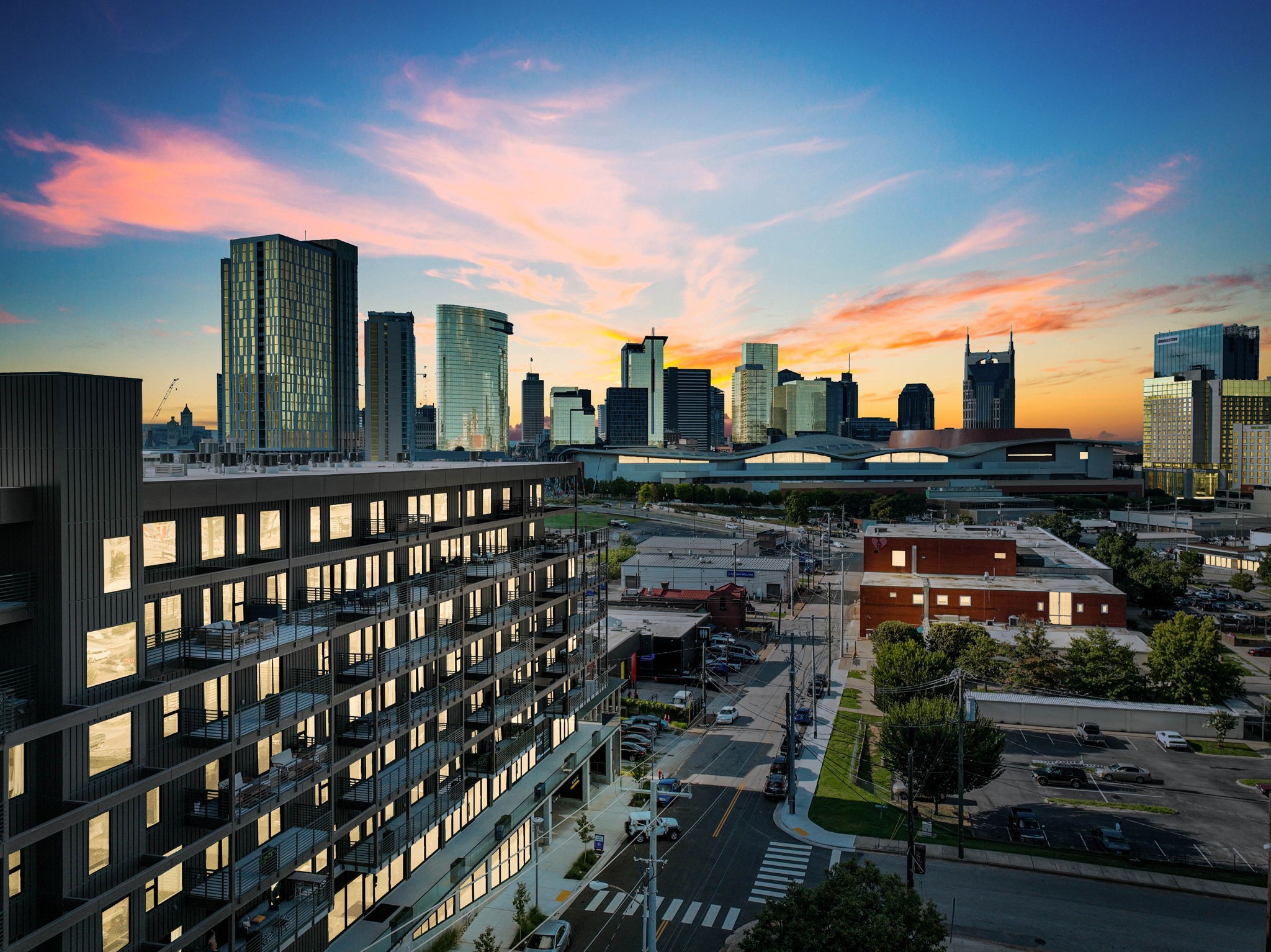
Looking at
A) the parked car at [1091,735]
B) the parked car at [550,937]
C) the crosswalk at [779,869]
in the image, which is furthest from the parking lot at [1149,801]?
the parked car at [550,937]

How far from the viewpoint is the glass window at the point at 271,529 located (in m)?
23.5

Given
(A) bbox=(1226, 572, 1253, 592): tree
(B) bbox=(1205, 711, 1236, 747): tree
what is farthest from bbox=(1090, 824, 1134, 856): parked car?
(A) bbox=(1226, 572, 1253, 592): tree

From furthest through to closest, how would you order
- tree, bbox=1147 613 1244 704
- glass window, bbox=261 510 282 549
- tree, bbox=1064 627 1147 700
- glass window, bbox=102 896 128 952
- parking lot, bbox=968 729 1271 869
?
1. tree, bbox=1064 627 1147 700
2. tree, bbox=1147 613 1244 704
3. parking lot, bbox=968 729 1271 869
4. glass window, bbox=261 510 282 549
5. glass window, bbox=102 896 128 952

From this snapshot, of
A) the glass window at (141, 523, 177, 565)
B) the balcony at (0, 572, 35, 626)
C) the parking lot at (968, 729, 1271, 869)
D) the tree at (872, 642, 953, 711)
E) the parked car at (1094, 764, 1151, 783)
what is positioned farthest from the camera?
the tree at (872, 642, 953, 711)

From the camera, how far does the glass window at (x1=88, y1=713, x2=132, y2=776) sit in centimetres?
1752

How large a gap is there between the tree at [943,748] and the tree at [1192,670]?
2479 cm

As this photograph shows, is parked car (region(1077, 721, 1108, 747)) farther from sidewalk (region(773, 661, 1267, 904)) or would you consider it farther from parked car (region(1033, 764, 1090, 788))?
sidewalk (region(773, 661, 1267, 904))

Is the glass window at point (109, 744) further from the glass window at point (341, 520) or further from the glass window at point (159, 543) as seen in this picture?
the glass window at point (341, 520)

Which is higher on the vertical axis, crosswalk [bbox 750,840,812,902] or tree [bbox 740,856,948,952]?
tree [bbox 740,856,948,952]

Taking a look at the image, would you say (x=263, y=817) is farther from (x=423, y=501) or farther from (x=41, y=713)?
(x=423, y=501)

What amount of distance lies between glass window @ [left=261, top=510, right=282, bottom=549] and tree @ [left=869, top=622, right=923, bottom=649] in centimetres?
5167

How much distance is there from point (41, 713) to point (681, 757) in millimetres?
40673

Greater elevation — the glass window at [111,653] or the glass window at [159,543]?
the glass window at [159,543]

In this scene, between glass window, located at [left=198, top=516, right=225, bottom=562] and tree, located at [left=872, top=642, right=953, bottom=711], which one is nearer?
glass window, located at [left=198, top=516, right=225, bottom=562]
